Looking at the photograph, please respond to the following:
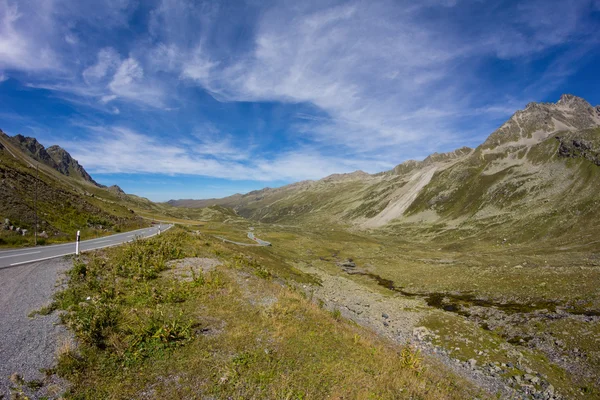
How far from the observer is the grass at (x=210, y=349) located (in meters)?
9.15

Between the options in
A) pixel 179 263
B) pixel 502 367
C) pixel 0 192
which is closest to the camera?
pixel 502 367

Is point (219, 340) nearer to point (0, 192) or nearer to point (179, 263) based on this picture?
point (179, 263)

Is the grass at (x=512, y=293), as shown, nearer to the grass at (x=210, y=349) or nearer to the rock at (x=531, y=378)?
the rock at (x=531, y=378)

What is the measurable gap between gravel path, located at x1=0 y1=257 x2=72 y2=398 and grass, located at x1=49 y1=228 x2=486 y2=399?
2.01 feet

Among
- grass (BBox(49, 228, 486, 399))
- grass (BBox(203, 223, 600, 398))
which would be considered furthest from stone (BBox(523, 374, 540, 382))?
grass (BBox(49, 228, 486, 399))

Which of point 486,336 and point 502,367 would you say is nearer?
point 502,367

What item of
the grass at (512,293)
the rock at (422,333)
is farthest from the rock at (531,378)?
the rock at (422,333)

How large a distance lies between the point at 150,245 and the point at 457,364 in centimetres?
2928

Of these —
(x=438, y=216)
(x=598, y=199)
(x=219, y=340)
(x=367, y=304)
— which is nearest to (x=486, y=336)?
(x=367, y=304)

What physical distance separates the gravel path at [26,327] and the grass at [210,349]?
2.01ft

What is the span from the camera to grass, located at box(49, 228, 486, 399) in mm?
9148

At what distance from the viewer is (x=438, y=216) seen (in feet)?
568

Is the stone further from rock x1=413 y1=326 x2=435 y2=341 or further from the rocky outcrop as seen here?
the rocky outcrop

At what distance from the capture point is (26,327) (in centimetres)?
1074
